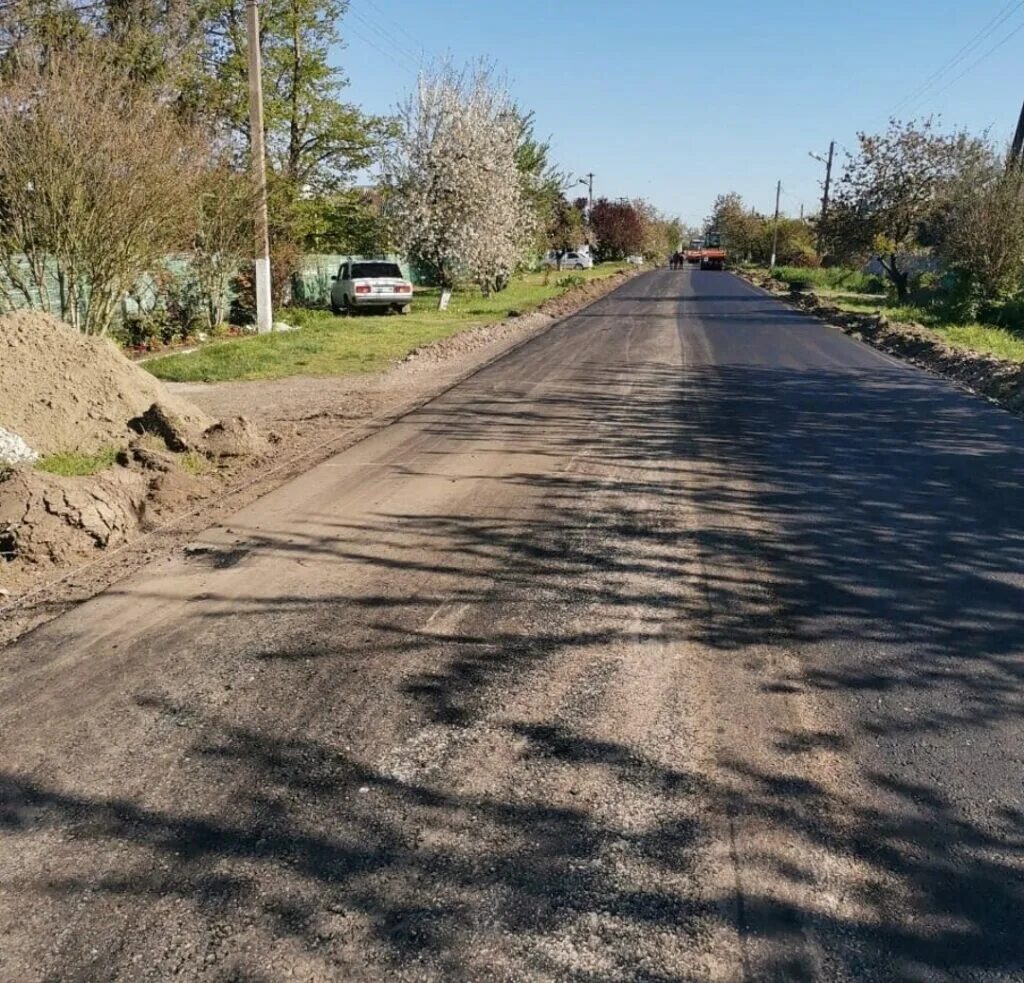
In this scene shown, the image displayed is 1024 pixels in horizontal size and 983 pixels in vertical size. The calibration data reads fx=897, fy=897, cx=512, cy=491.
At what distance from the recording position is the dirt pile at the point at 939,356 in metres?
12.6

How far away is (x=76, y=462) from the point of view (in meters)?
8.11

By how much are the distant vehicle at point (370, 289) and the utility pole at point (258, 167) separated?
Answer: 16.6ft

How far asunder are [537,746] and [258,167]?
62.9ft

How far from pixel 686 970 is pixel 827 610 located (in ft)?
9.13

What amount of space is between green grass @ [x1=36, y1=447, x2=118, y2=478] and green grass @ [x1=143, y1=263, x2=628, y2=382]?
5968 millimetres

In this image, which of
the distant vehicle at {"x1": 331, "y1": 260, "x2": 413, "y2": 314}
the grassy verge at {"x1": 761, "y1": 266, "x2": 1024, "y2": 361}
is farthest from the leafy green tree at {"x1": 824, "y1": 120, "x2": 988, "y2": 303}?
the distant vehicle at {"x1": 331, "y1": 260, "x2": 413, "y2": 314}

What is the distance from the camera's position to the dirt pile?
41.3 ft

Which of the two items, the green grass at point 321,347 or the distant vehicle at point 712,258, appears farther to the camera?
the distant vehicle at point 712,258

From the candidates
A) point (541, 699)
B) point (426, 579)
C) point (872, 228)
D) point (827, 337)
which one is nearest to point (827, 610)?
point (541, 699)

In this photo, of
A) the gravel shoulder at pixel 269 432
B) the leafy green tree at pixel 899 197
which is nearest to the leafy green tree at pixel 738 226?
the leafy green tree at pixel 899 197

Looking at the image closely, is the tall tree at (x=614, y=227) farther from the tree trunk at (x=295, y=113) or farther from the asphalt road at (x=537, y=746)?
the asphalt road at (x=537, y=746)

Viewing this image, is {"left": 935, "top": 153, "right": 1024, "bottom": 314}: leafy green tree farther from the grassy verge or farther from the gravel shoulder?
the gravel shoulder

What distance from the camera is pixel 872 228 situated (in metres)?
31.0

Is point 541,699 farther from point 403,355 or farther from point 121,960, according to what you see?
point 403,355
